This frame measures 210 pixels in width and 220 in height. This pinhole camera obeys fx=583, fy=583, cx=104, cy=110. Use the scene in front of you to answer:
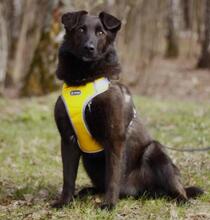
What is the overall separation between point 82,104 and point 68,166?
2.17 feet

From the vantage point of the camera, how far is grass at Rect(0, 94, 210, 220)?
5.07 meters

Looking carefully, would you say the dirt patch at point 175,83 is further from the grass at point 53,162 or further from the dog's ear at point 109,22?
the dog's ear at point 109,22

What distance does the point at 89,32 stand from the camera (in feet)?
16.9

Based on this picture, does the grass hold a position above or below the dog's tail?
below

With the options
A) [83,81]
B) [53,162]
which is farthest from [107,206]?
[53,162]

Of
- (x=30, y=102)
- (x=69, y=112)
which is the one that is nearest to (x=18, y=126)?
(x=30, y=102)

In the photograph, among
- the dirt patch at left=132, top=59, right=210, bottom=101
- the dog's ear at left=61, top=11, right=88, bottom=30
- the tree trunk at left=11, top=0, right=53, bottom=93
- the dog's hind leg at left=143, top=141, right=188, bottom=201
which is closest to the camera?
the dog's ear at left=61, top=11, right=88, bottom=30

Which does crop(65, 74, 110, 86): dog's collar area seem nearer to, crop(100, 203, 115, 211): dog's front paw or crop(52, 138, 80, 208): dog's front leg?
crop(52, 138, 80, 208): dog's front leg

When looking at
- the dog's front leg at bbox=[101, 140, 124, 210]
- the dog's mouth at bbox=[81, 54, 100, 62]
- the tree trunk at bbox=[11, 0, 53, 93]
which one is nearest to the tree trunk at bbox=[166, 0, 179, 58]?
the tree trunk at bbox=[11, 0, 53, 93]

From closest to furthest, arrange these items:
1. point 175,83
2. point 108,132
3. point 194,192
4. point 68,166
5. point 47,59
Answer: point 108,132
point 68,166
point 194,192
point 47,59
point 175,83

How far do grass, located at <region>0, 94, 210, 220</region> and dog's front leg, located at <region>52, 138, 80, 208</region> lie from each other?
0.09m

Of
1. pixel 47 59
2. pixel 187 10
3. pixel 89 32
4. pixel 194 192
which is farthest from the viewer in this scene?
pixel 187 10

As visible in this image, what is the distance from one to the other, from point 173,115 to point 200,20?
1231cm

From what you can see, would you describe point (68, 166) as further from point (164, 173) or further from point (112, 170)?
point (164, 173)
